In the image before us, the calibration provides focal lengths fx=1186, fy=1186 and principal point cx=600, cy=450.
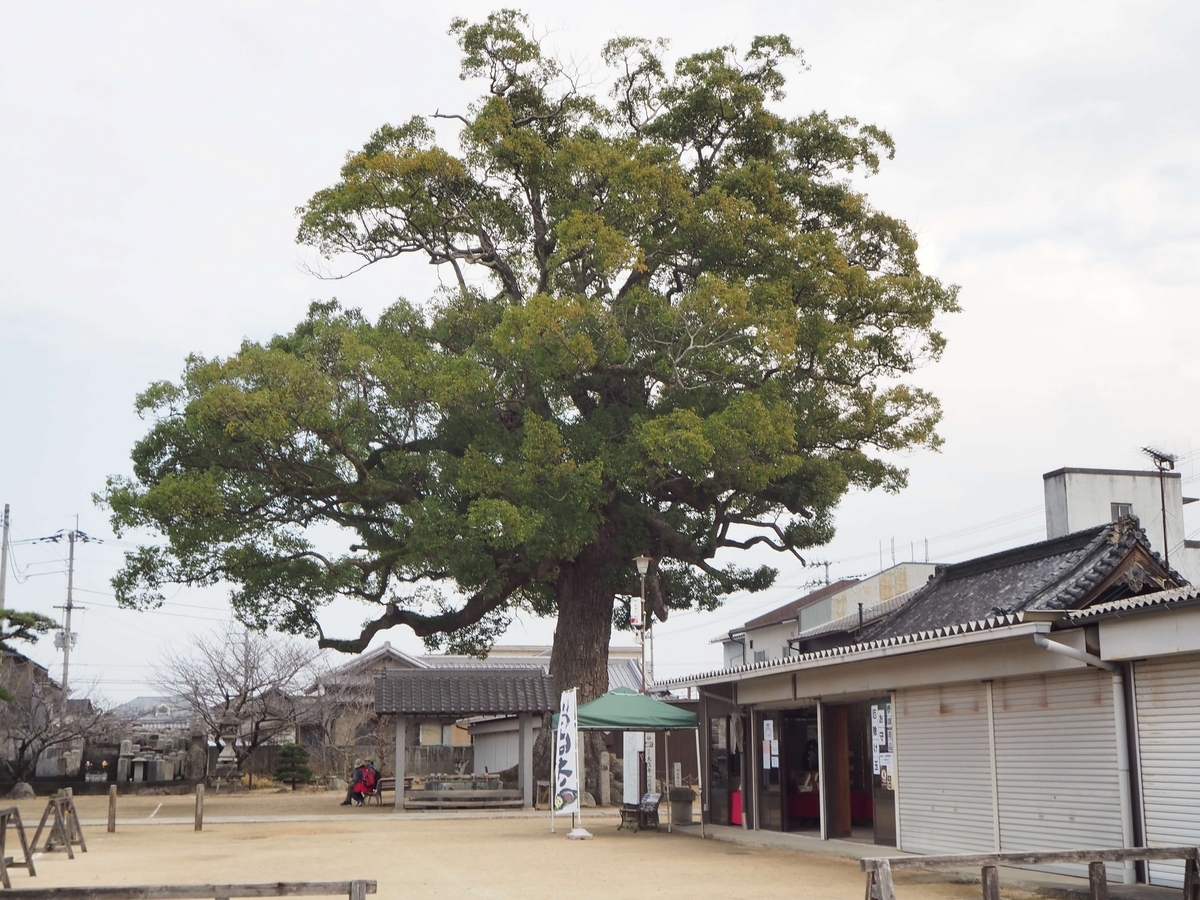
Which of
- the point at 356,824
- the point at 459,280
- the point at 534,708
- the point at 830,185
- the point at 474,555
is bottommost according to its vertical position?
the point at 356,824

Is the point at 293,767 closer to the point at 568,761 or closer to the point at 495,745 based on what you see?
the point at 495,745

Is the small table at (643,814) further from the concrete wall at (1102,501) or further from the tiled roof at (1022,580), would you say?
the concrete wall at (1102,501)

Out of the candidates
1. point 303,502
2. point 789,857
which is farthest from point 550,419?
point 789,857

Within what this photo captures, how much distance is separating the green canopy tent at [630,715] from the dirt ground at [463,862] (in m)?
1.90

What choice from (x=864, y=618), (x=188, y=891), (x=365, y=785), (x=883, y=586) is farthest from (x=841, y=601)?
(x=188, y=891)

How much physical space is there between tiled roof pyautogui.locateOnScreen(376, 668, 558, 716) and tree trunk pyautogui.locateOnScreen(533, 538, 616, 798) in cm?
142

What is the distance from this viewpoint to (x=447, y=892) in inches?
508

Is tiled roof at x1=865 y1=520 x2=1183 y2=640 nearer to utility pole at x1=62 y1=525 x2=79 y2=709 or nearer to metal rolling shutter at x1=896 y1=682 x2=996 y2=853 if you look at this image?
metal rolling shutter at x1=896 y1=682 x2=996 y2=853

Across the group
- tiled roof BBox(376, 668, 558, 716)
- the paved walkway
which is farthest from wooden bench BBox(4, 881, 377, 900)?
tiled roof BBox(376, 668, 558, 716)

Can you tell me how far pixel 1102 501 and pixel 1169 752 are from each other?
2297 cm

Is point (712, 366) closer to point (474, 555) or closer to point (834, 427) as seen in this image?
point (834, 427)

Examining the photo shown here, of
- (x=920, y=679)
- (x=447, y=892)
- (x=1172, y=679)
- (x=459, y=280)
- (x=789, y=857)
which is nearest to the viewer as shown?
(x=1172, y=679)

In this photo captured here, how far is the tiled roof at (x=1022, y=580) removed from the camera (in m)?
14.5

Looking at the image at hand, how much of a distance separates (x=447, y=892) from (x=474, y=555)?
39.2ft
